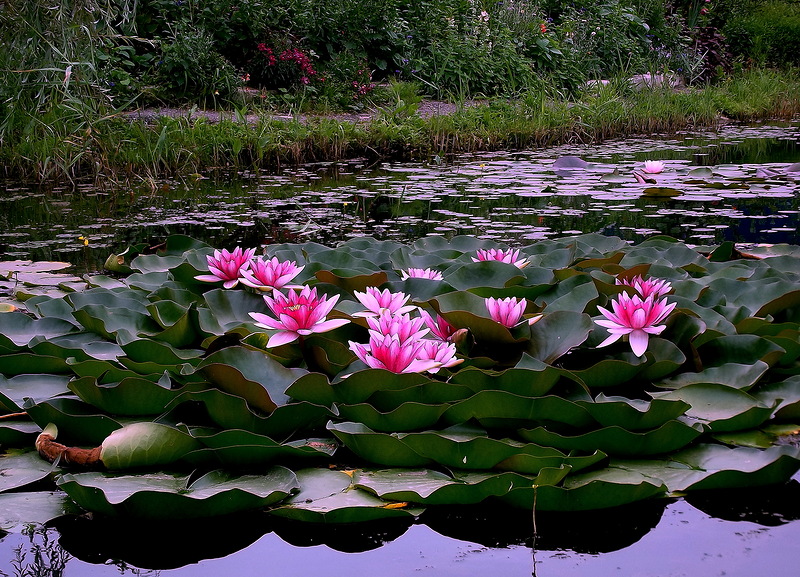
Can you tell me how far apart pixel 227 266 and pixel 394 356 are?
71cm

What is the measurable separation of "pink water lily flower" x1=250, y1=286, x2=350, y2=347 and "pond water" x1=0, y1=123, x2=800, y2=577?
0.43m

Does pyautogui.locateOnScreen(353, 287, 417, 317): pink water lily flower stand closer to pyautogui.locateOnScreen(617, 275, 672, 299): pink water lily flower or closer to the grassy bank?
pyautogui.locateOnScreen(617, 275, 672, 299): pink water lily flower

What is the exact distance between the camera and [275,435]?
4.27 feet

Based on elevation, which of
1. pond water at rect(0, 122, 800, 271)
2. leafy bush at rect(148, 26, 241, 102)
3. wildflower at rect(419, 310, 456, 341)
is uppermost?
leafy bush at rect(148, 26, 241, 102)

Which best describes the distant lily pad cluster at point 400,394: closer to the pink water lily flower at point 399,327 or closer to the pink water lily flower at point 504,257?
the pink water lily flower at point 399,327

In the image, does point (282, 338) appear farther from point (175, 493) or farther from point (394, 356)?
point (175, 493)

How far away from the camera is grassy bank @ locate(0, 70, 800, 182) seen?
15.4 ft

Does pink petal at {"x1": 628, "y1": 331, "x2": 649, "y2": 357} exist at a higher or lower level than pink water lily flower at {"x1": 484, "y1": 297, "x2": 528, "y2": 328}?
lower

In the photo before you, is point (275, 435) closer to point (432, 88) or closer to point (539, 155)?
point (539, 155)

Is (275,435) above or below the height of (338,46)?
below

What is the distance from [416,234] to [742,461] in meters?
2.17

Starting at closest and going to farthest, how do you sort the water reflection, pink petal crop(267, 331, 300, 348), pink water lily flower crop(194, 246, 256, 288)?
the water reflection
pink petal crop(267, 331, 300, 348)
pink water lily flower crop(194, 246, 256, 288)

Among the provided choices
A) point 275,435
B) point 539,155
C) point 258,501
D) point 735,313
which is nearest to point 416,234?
point 735,313

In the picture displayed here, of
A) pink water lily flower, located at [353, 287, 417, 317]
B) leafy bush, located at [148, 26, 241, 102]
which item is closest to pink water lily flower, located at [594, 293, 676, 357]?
pink water lily flower, located at [353, 287, 417, 317]
